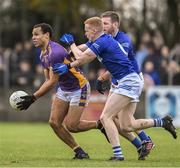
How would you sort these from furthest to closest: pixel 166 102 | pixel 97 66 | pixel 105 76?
pixel 97 66 → pixel 166 102 → pixel 105 76

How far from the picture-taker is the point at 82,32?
33.2 m

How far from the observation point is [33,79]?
1160 inches

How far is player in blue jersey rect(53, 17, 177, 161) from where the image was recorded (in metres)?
14.9

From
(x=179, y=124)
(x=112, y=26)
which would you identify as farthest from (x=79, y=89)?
(x=179, y=124)

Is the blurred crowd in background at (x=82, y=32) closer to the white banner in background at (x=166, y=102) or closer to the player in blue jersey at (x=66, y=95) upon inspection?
the white banner in background at (x=166, y=102)

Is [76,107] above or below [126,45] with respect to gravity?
below

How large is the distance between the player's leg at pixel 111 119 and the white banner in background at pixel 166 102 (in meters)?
12.5

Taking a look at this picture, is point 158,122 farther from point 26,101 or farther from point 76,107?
point 26,101

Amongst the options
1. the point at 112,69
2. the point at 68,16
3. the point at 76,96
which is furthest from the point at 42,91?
the point at 68,16

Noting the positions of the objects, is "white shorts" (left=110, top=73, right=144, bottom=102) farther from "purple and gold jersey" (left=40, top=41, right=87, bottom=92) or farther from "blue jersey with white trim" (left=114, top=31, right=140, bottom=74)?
"purple and gold jersey" (left=40, top=41, right=87, bottom=92)

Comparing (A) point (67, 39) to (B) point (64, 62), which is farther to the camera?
(B) point (64, 62)

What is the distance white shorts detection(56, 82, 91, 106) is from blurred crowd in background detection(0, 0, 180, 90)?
11.4 m

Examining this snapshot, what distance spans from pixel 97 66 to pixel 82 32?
450 cm

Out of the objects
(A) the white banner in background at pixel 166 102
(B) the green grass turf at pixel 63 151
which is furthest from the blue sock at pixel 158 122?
(A) the white banner in background at pixel 166 102
